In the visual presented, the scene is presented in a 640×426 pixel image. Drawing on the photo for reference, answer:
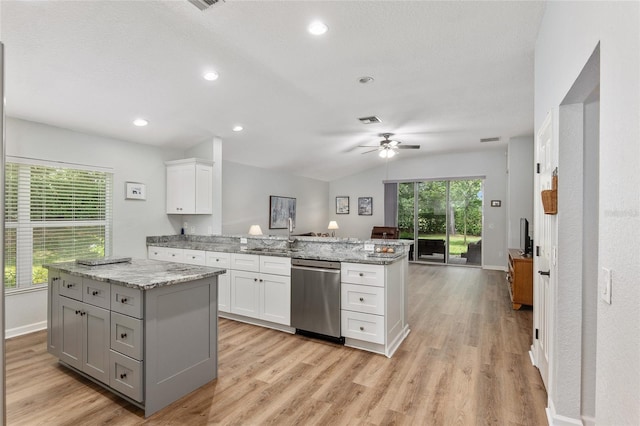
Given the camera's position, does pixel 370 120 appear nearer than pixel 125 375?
No

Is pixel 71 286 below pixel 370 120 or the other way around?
below

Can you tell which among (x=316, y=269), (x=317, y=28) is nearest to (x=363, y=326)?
(x=316, y=269)

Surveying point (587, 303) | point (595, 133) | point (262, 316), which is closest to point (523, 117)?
point (595, 133)

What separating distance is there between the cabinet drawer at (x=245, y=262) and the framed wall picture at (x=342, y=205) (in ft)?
20.2

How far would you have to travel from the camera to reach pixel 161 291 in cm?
222

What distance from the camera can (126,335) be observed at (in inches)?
87.4

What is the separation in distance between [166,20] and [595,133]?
305 centimetres

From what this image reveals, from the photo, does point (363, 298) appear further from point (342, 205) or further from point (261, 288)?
point (342, 205)

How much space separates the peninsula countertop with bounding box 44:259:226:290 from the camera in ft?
7.17

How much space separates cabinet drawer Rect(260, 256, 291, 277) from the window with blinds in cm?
237

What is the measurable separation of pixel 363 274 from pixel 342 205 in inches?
270

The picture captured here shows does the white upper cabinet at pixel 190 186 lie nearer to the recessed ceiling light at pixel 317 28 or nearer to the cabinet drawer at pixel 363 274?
the cabinet drawer at pixel 363 274

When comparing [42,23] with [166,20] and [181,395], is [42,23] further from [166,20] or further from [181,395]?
[181,395]

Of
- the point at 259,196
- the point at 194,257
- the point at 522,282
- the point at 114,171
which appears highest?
the point at 114,171
